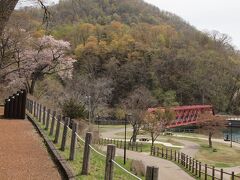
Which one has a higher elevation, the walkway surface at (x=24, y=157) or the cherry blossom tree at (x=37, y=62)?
the cherry blossom tree at (x=37, y=62)

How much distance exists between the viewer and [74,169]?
8.90 metres

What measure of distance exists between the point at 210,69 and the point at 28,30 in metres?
70.0

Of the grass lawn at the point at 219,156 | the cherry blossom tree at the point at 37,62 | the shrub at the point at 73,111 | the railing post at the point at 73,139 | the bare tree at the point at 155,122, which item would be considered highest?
the cherry blossom tree at the point at 37,62

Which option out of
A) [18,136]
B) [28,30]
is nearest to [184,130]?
[28,30]

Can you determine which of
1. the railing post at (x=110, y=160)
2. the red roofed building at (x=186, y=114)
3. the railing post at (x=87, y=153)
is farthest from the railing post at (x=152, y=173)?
the red roofed building at (x=186, y=114)

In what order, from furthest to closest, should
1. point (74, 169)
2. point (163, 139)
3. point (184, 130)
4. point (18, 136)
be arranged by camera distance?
point (184, 130) → point (163, 139) → point (18, 136) → point (74, 169)

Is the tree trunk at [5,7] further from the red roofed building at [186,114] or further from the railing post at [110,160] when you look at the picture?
the red roofed building at [186,114]

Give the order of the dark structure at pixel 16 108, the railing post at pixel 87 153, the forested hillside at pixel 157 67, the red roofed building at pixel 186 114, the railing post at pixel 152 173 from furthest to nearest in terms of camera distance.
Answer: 1. the forested hillside at pixel 157 67
2. the red roofed building at pixel 186 114
3. the dark structure at pixel 16 108
4. the railing post at pixel 87 153
5. the railing post at pixel 152 173

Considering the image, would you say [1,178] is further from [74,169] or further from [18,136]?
[18,136]

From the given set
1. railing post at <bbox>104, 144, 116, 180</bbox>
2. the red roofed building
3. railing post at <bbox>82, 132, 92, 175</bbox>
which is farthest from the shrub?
the red roofed building

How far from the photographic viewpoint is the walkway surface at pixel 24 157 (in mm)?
8736

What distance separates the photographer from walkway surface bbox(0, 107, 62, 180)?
8.74 metres

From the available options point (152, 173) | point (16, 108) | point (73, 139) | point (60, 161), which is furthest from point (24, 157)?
point (16, 108)

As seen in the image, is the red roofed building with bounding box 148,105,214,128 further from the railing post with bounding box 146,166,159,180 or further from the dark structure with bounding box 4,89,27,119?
the railing post with bounding box 146,166,159,180
